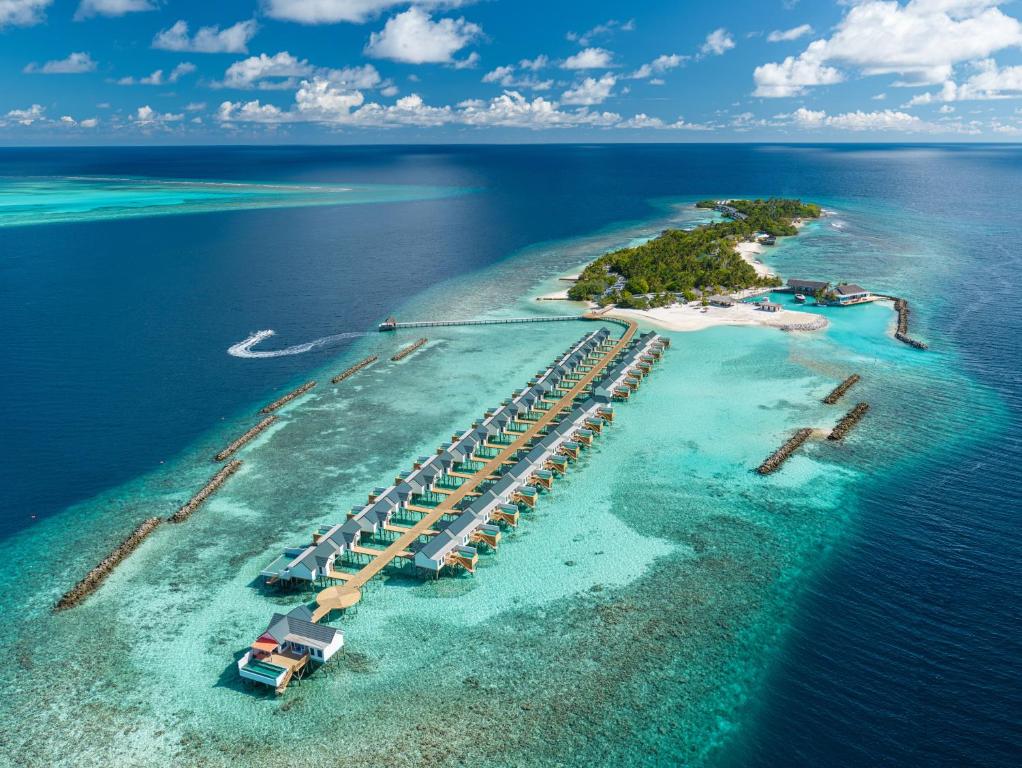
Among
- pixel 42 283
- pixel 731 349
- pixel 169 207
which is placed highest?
pixel 169 207

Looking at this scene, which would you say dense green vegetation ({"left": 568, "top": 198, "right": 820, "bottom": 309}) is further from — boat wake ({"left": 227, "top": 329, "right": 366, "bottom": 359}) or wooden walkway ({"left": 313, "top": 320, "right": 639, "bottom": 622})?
boat wake ({"left": 227, "top": 329, "right": 366, "bottom": 359})

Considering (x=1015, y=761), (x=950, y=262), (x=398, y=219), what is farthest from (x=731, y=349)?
(x=398, y=219)

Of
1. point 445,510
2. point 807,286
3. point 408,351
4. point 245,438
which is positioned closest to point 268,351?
point 408,351

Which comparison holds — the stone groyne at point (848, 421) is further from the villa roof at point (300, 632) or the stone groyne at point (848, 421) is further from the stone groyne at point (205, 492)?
the stone groyne at point (205, 492)

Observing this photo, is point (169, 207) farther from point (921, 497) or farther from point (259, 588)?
point (921, 497)

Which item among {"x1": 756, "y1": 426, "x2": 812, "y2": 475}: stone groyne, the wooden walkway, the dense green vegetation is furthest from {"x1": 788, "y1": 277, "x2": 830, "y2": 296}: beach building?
the wooden walkway

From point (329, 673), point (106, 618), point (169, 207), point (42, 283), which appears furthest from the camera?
point (169, 207)

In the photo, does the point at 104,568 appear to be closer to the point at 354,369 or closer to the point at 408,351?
the point at 354,369

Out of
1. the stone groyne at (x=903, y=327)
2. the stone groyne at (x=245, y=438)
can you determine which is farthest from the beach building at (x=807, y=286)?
the stone groyne at (x=245, y=438)
